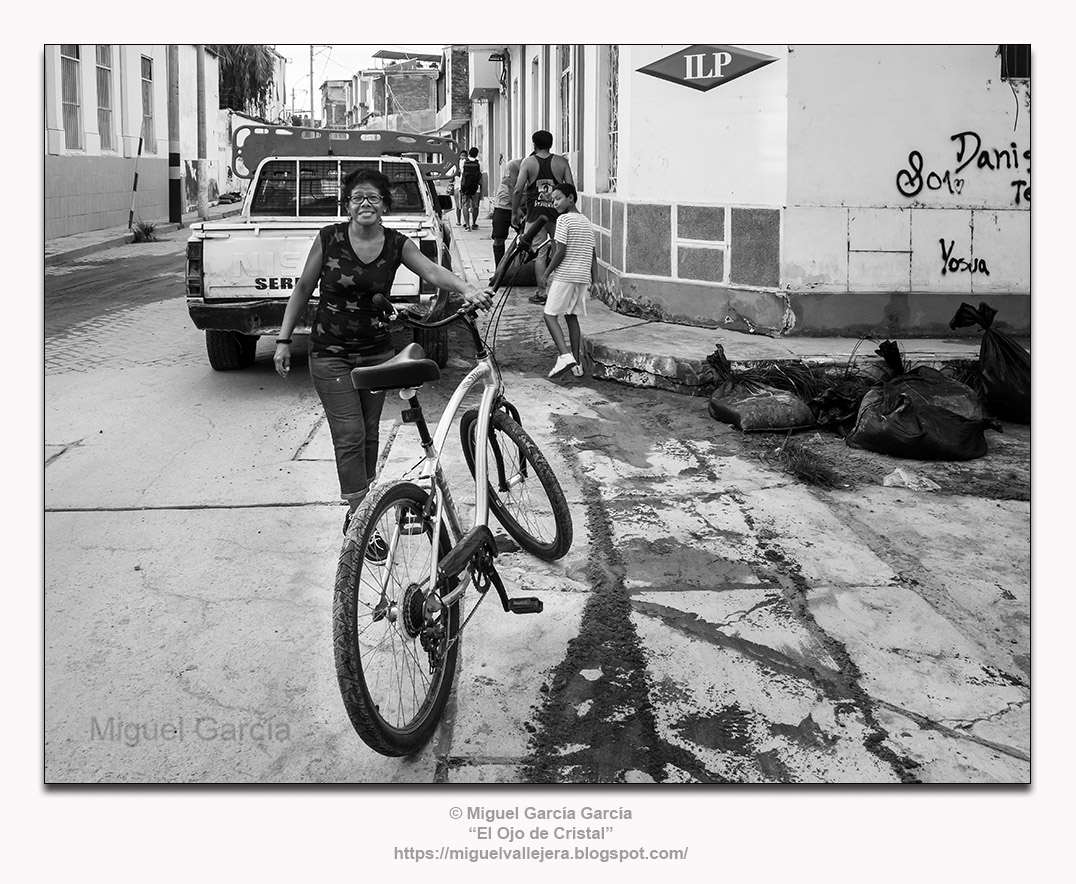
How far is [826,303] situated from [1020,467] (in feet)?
8.76

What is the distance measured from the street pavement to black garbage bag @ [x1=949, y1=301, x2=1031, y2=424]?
1.31m

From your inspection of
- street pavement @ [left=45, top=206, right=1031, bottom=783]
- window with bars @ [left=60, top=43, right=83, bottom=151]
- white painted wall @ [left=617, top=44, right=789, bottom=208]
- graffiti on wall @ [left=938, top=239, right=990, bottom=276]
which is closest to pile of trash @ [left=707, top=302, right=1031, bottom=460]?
street pavement @ [left=45, top=206, right=1031, bottom=783]

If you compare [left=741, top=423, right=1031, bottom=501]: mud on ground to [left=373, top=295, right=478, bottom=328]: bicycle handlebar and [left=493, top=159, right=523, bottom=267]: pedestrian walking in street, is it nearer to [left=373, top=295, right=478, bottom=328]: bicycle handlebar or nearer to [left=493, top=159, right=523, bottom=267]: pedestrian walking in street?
[left=373, top=295, right=478, bottom=328]: bicycle handlebar

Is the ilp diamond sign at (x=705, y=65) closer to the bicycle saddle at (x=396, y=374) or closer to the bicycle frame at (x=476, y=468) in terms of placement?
the bicycle frame at (x=476, y=468)

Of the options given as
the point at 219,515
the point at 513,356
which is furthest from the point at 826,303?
the point at 219,515

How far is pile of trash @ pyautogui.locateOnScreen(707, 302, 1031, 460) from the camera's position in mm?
5922

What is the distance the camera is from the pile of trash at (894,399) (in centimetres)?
592

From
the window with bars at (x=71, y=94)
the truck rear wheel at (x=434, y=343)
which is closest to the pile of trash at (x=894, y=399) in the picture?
the truck rear wheel at (x=434, y=343)

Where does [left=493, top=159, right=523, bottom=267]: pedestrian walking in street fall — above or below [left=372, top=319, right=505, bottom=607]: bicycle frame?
above

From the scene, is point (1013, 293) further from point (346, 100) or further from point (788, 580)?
point (346, 100)

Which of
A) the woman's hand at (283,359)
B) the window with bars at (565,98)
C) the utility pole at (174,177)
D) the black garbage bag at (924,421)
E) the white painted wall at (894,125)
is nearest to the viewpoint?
the woman's hand at (283,359)

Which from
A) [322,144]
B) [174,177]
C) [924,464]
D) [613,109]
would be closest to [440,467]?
[924,464]

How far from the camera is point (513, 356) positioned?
884 centimetres

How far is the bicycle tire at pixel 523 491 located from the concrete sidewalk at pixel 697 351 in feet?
10.4
